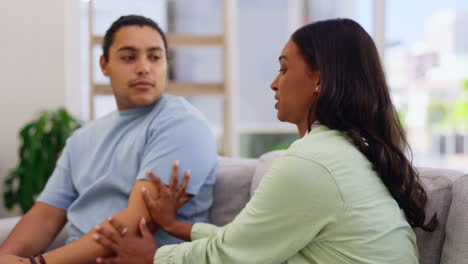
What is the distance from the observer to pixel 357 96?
3.51 feet

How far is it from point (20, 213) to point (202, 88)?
60.4 inches

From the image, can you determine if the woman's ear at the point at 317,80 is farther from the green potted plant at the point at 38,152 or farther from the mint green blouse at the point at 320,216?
the green potted plant at the point at 38,152

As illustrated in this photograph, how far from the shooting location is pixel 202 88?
4004mm

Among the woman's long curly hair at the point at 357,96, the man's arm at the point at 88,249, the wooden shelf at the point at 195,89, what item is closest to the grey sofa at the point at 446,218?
the woman's long curly hair at the point at 357,96

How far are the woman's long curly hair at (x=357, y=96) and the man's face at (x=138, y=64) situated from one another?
70 cm

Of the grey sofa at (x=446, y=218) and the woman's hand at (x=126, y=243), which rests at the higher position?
the grey sofa at (x=446, y=218)

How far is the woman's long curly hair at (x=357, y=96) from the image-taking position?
3.49 feet

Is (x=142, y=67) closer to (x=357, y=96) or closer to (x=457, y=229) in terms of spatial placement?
(x=357, y=96)

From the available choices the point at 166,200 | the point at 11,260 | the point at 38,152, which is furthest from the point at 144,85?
the point at 38,152

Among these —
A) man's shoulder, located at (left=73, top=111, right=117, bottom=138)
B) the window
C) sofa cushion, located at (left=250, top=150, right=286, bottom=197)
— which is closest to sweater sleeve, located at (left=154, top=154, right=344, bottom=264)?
sofa cushion, located at (left=250, top=150, right=286, bottom=197)

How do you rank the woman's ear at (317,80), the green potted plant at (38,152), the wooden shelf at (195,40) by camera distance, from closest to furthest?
the woman's ear at (317,80), the green potted plant at (38,152), the wooden shelf at (195,40)

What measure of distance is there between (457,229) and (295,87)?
45cm

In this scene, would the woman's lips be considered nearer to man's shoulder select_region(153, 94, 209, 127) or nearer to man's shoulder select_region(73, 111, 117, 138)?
man's shoulder select_region(153, 94, 209, 127)

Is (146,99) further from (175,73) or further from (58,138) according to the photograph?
(175,73)
